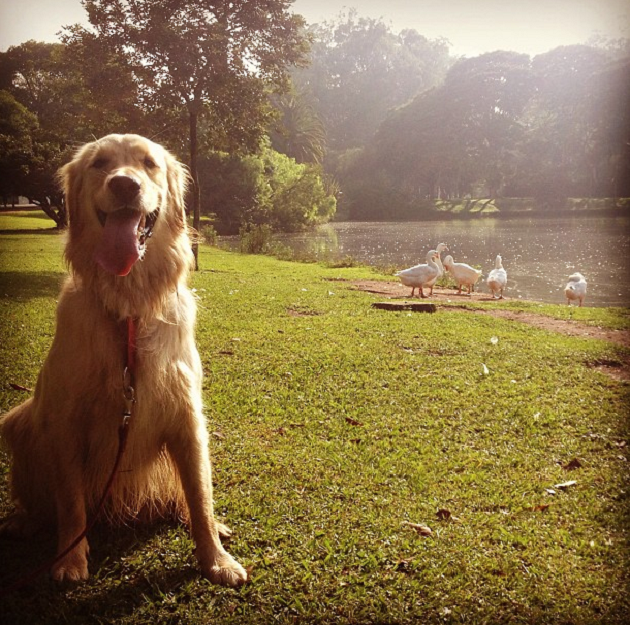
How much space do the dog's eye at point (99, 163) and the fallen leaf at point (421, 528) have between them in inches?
98.7

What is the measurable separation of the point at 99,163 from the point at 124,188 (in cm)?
35

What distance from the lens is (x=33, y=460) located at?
2475 mm

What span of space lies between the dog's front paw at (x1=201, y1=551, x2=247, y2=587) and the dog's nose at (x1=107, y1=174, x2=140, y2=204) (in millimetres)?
1701

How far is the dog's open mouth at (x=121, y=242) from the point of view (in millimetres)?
2182

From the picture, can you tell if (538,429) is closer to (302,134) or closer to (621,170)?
(621,170)

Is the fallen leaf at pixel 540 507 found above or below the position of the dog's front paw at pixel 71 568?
below

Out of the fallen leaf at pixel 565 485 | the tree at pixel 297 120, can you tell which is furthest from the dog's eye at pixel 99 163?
the tree at pixel 297 120

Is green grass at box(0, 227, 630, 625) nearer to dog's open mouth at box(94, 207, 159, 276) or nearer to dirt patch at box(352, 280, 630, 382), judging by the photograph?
dirt patch at box(352, 280, 630, 382)

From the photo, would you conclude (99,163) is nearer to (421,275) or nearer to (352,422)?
(352,422)

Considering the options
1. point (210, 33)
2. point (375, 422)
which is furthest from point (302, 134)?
point (375, 422)

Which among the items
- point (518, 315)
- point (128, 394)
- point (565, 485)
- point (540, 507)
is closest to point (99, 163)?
point (128, 394)

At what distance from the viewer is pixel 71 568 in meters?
2.26

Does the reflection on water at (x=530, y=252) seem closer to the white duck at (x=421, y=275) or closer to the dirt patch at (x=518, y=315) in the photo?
the dirt patch at (x=518, y=315)

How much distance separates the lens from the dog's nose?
216cm
